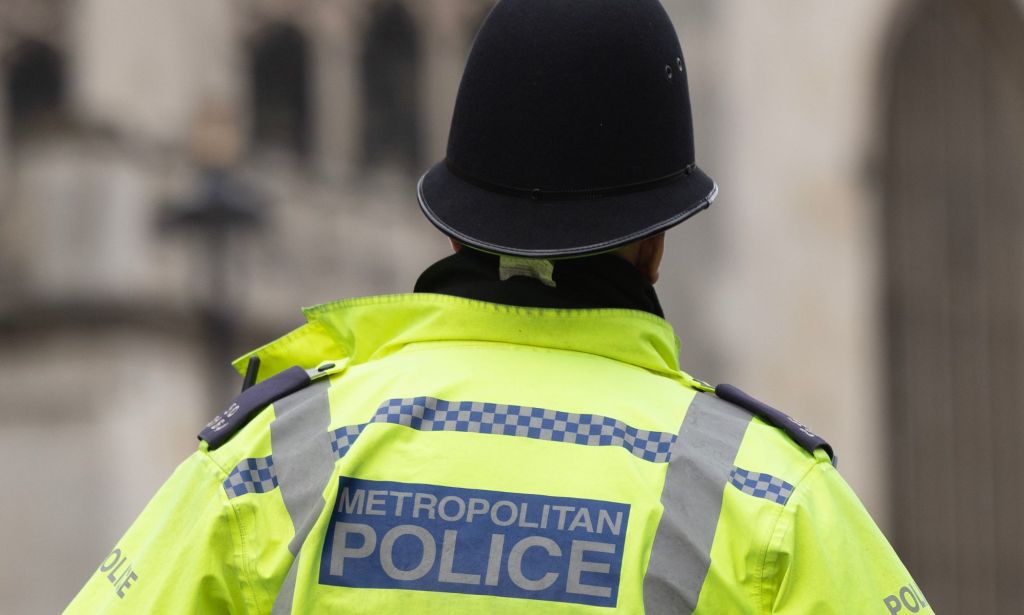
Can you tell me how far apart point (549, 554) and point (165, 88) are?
877cm

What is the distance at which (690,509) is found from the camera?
1.94 metres

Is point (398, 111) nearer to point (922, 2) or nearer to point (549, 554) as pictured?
point (922, 2)

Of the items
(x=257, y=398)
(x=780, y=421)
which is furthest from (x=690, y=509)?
(x=257, y=398)

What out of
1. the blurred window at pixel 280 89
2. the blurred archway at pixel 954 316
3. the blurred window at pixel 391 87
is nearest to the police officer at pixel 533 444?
the blurred window at pixel 280 89

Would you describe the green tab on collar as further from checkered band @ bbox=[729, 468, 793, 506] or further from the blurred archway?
the blurred archway

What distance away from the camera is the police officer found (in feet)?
6.30

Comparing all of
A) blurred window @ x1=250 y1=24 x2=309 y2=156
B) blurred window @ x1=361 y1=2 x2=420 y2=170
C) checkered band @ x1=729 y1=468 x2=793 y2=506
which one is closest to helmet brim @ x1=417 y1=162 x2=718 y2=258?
checkered band @ x1=729 y1=468 x2=793 y2=506

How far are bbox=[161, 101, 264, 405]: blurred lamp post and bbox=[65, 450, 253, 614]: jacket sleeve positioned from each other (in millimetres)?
6928

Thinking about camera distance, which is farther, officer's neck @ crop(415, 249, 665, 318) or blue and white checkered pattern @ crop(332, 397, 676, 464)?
officer's neck @ crop(415, 249, 665, 318)

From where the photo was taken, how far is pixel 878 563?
6.54 feet

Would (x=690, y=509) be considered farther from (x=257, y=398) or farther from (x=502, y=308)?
(x=257, y=398)

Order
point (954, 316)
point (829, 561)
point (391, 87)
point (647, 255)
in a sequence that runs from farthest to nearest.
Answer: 1. point (954, 316)
2. point (391, 87)
3. point (647, 255)
4. point (829, 561)

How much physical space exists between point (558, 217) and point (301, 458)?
0.43 m

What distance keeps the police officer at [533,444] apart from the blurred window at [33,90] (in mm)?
8249
